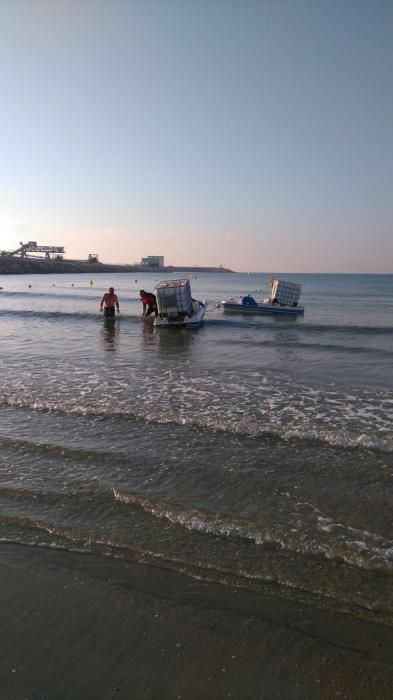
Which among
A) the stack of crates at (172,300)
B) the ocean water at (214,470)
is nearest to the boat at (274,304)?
the stack of crates at (172,300)

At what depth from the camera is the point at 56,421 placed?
7781 mm

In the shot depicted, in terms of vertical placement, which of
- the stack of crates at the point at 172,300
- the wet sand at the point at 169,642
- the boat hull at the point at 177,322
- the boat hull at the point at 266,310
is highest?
the stack of crates at the point at 172,300

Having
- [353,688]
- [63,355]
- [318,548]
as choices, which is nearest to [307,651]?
[353,688]

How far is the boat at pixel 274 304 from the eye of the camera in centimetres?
3002

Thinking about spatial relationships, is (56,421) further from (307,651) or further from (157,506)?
(307,651)

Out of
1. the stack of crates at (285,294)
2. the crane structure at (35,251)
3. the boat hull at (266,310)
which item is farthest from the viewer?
the crane structure at (35,251)

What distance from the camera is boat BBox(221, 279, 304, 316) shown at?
98.5 ft

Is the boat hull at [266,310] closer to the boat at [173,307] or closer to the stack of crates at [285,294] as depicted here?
the stack of crates at [285,294]

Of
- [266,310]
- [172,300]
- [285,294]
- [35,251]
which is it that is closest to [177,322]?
[172,300]

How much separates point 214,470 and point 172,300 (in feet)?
55.8

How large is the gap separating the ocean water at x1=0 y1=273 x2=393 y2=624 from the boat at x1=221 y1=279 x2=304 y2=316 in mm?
16984

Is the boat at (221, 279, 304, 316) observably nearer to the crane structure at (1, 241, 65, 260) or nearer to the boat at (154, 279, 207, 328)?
the boat at (154, 279, 207, 328)

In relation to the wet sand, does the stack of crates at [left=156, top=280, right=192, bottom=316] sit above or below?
above

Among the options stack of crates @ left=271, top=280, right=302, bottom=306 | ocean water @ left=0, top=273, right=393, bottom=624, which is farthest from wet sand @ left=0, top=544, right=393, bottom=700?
stack of crates @ left=271, top=280, right=302, bottom=306
